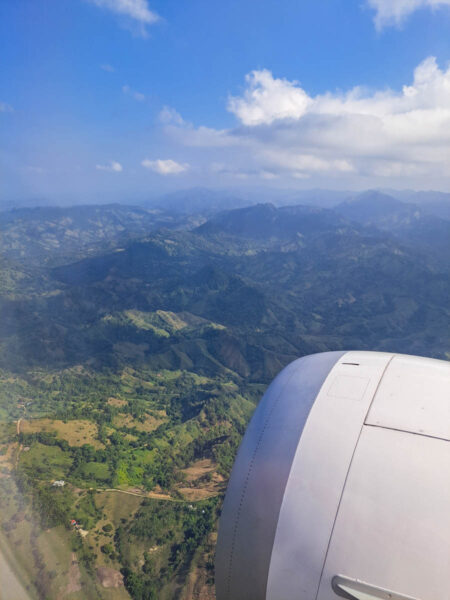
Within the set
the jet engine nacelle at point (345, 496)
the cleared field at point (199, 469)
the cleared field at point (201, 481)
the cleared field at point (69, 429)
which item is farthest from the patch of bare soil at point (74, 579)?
the cleared field at point (69, 429)

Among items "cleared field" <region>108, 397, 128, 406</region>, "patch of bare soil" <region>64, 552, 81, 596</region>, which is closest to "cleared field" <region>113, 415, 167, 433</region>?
"cleared field" <region>108, 397, 128, 406</region>

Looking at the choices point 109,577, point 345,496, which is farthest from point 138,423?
point 345,496

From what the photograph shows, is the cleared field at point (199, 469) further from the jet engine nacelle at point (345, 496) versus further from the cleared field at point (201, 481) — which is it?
the jet engine nacelle at point (345, 496)

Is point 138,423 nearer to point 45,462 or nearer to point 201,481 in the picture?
point 201,481

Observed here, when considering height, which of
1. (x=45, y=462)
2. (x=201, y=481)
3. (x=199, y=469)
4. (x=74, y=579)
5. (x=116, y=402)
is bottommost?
(x=116, y=402)

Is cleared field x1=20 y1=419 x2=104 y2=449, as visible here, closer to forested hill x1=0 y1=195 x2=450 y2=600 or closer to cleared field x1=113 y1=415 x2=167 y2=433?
forested hill x1=0 y1=195 x2=450 y2=600

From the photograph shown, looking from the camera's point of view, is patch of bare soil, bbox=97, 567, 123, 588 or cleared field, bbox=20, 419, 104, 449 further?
cleared field, bbox=20, 419, 104, 449
